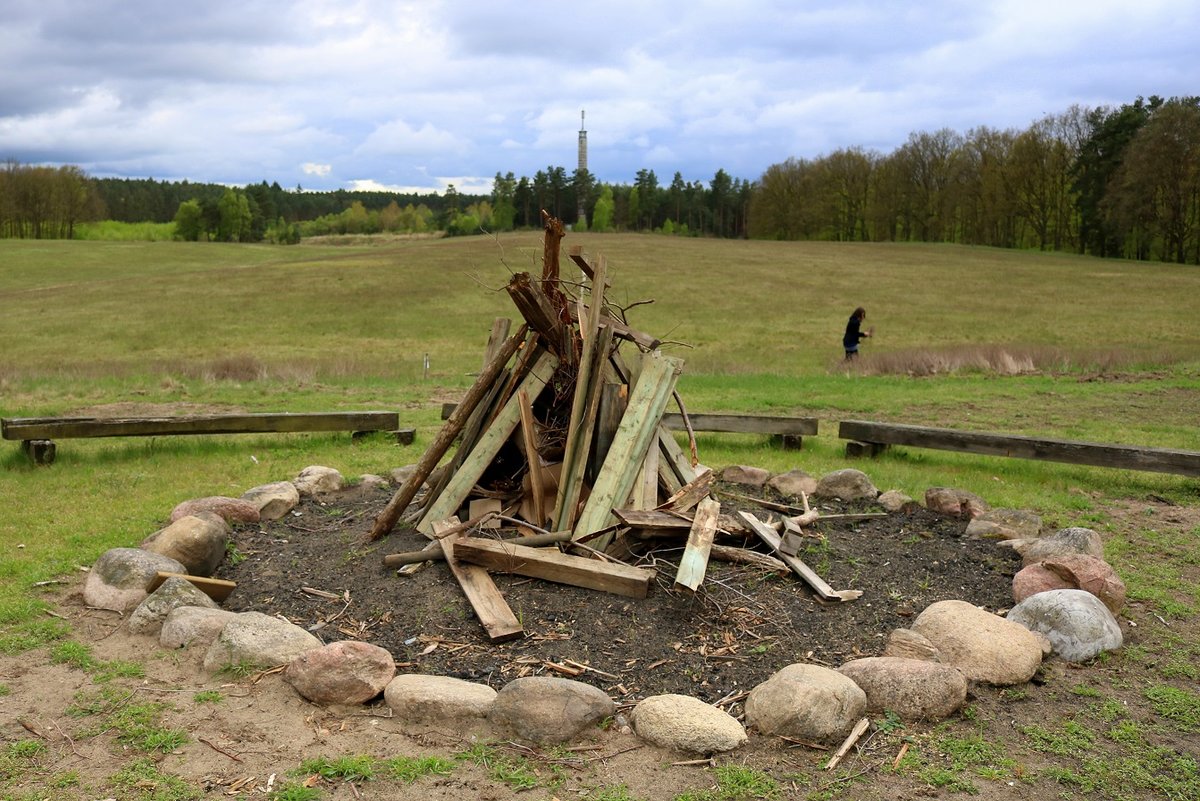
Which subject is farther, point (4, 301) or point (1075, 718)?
point (4, 301)

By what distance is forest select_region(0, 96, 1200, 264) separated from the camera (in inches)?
2464

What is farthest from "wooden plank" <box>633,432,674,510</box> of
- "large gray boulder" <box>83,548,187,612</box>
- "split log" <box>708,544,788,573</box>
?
"large gray boulder" <box>83,548,187,612</box>

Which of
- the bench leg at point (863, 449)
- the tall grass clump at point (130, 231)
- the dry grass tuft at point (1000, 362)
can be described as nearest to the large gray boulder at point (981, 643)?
the bench leg at point (863, 449)

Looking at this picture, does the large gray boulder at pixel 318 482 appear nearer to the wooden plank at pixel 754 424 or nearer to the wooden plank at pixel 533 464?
the wooden plank at pixel 533 464

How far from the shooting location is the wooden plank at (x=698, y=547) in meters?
5.39

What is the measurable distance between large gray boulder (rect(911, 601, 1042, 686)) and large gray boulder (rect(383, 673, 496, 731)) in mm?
2569

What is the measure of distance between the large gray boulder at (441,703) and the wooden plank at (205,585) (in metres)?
2.13

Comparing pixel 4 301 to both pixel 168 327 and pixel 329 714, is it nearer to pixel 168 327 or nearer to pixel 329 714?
pixel 168 327

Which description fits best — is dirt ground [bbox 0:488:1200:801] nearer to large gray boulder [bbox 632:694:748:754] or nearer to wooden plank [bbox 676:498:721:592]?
large gray boulder [bbox 632:694:748:754]

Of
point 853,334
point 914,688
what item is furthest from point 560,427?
point 853,334

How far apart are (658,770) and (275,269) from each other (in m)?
53.8

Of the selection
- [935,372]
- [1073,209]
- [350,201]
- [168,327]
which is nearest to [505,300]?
[168,327]

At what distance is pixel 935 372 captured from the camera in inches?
775

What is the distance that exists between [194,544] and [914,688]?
201 inches
